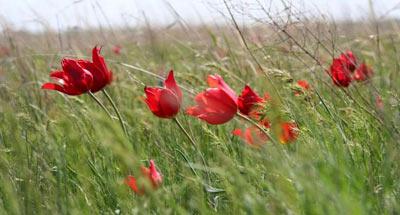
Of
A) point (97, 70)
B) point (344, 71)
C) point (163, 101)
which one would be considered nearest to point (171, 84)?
point (163, 101)

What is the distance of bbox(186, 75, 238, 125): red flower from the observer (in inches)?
47.4

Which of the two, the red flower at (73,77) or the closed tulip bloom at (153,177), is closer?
the closed tulip bloom at (153,177)

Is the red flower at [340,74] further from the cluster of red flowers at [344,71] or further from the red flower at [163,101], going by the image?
the red flower at [163,101]

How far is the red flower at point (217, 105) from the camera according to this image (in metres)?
1.20

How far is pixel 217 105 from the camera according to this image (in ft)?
3.99

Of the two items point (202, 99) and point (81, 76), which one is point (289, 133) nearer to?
point (202, 99)

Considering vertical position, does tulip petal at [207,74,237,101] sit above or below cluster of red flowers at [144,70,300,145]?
above

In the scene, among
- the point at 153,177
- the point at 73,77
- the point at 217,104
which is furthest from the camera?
the point at 73,77

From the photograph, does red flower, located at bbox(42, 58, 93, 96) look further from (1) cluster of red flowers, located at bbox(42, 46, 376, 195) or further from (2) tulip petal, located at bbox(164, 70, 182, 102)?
(2) tulip petal, located at bbox(164, 70, 182, 102)

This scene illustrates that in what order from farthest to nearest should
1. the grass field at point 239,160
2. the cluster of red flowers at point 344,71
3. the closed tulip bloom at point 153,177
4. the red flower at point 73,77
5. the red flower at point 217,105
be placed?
the cluster of red flowers at point 344,71 → the red flower at point 73,77 → the red flower at point 217,105 → the closed tulip bloom at point 153,177 → the grass field at point 239,160

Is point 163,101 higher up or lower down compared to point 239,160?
higher up

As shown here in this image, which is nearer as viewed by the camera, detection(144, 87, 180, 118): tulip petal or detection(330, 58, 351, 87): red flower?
detection(144, 87, 180, 118): tulip petal

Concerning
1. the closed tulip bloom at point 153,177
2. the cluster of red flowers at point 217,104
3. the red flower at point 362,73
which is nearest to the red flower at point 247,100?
the cluster of red flowers at point 217,104

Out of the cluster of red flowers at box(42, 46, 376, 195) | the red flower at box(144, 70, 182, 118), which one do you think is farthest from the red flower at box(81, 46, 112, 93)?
the red flower at box(144, 70, 182, 118)
